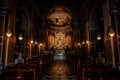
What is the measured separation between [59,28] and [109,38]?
984 inches

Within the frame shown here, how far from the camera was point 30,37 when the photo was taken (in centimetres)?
1430

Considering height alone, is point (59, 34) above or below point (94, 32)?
above

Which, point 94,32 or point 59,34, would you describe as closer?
point 94,32

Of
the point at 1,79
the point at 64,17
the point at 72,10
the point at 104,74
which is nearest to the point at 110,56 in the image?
the point at 104,74

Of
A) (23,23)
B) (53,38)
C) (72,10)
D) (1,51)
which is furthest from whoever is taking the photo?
(53,38)

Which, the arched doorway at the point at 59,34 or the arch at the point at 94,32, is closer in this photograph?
the arch at the point at 94,32

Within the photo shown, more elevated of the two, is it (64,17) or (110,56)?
(64,17)

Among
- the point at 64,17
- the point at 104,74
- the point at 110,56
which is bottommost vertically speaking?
the point at 104,74

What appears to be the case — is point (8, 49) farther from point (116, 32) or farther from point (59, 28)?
point (59, 28)

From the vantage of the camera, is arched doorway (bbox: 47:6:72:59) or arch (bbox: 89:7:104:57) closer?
arch (bbox: 89:7:104:57)

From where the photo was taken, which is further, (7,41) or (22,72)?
(7,41)

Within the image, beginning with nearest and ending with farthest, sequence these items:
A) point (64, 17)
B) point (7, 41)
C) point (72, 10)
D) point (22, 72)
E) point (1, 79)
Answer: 1. point (1, 79)
2. point (22, 72)
3. point (7, 41)
4. point (72, 10)
5. point (64, 17)

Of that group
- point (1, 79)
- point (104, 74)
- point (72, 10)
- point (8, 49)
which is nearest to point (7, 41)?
point (8, 49)

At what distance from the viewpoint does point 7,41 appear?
808 centimetres
